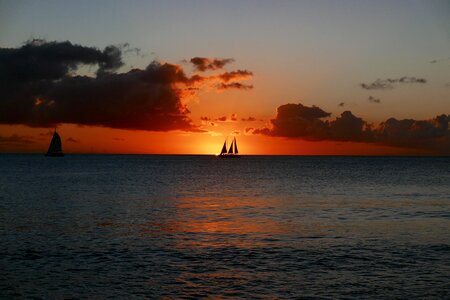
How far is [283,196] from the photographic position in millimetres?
75062

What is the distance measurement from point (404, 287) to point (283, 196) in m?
52.4

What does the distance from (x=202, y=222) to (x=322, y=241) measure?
13.7m

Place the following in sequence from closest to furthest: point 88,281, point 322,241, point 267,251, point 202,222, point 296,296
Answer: point 296,296
point 88,281
point 267,251
point 322,241
point 202,222

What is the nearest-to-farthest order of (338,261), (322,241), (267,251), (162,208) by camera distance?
(338,261) → (267,251) → (322,241) → (162,208)

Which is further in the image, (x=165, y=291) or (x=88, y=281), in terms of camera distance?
(x=88, y=281)

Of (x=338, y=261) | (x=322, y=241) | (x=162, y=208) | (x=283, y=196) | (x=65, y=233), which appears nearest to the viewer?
(x=338, y=261)

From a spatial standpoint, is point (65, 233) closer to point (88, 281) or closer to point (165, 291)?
point (88, 281)

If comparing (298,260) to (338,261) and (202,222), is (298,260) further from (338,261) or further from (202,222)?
(202,222)

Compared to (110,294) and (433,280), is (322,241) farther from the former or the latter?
(110,294)

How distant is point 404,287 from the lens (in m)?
22.7

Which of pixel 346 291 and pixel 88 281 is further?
pixel 88 281

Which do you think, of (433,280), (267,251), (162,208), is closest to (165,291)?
(267,251)

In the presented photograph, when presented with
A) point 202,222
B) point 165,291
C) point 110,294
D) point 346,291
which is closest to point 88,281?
point 110,294

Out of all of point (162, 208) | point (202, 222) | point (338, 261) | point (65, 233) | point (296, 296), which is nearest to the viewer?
point (296, 296)
